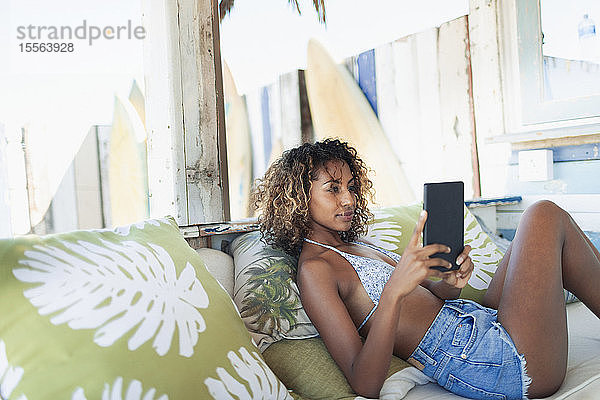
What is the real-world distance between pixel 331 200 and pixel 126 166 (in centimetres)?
134

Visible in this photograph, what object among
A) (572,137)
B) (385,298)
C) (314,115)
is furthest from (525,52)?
(385,298)

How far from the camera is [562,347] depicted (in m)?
1.28

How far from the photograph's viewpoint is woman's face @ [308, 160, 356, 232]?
151 centimetres

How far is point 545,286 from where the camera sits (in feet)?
4.26

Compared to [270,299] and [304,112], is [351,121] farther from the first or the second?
[270,299]

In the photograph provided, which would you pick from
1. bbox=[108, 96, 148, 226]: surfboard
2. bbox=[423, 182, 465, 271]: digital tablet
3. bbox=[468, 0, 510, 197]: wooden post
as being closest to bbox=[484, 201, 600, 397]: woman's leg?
bbox=[423, 182, 465, 271]: digital tablet

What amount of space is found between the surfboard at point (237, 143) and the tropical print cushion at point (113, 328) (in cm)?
236

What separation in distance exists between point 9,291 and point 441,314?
3.21 feet

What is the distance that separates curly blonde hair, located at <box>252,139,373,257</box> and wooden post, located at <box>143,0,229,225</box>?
24cm

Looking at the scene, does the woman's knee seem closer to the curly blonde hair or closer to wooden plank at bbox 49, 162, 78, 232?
the curly blonde hair

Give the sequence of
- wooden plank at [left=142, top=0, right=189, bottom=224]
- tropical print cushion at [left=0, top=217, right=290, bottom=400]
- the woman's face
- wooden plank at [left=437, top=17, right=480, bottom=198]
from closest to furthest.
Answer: tropical print cushion at [left=0, top=217, right=290, bottom=400] < the woman's face < wooden plank at [left=142, top=0, right=189, bottom=224] < wooden plank at [left=437, top=17, right=480, bottom=198]

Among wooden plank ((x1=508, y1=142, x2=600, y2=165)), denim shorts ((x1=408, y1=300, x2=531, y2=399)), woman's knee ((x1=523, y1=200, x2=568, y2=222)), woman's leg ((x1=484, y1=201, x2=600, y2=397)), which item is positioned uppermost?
wooden plank ((x1=508, y1=142, x2=600, y2=165))

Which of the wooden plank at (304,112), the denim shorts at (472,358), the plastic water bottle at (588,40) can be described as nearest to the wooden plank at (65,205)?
the wooden plank at (304,112)

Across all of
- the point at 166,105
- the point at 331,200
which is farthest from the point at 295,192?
the point at 166,105
